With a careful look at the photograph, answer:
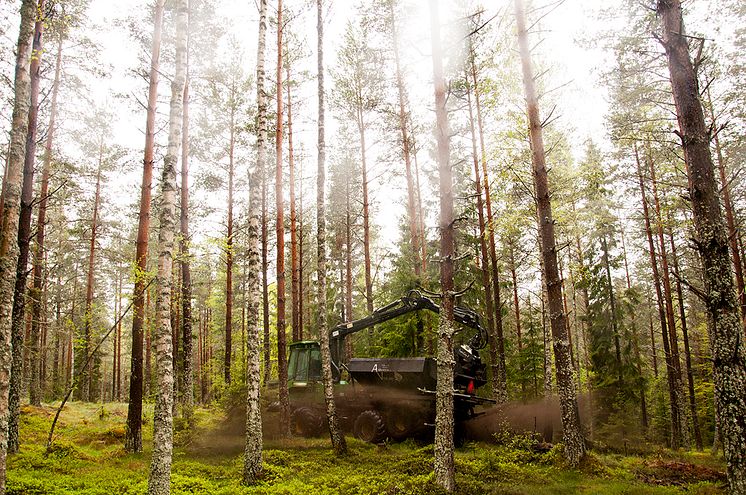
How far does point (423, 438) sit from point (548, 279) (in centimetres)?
599

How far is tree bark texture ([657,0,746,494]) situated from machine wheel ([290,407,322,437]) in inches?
418

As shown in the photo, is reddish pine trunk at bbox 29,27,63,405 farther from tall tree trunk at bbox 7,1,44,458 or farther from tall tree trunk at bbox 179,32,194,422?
tall tree trunk at bbox 179,32,194,422

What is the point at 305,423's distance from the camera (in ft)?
45.1

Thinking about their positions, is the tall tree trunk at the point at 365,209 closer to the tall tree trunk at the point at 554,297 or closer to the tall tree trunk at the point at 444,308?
the tall tree trunk at the point at 554,297

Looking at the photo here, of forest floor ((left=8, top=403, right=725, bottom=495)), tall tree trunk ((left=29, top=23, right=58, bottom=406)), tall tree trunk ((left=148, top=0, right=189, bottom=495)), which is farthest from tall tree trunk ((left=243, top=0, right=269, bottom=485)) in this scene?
tall tree trunk ((left=29, top=23, right=58, bottom=406))

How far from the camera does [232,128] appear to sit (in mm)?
20781

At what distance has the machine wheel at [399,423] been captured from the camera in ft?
40.0

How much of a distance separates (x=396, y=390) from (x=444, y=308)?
16.4 feet

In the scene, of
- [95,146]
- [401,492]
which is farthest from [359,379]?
[95,146]

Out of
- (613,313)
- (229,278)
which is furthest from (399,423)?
(613,313)

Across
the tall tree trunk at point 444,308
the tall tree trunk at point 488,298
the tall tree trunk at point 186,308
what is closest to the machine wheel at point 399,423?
the tall tree trunk at point 444,308

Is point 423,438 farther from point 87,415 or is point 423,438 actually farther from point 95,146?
point 95,146

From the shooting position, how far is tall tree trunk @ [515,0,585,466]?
9.10 meters

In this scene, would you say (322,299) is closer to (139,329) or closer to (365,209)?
(139,329)
